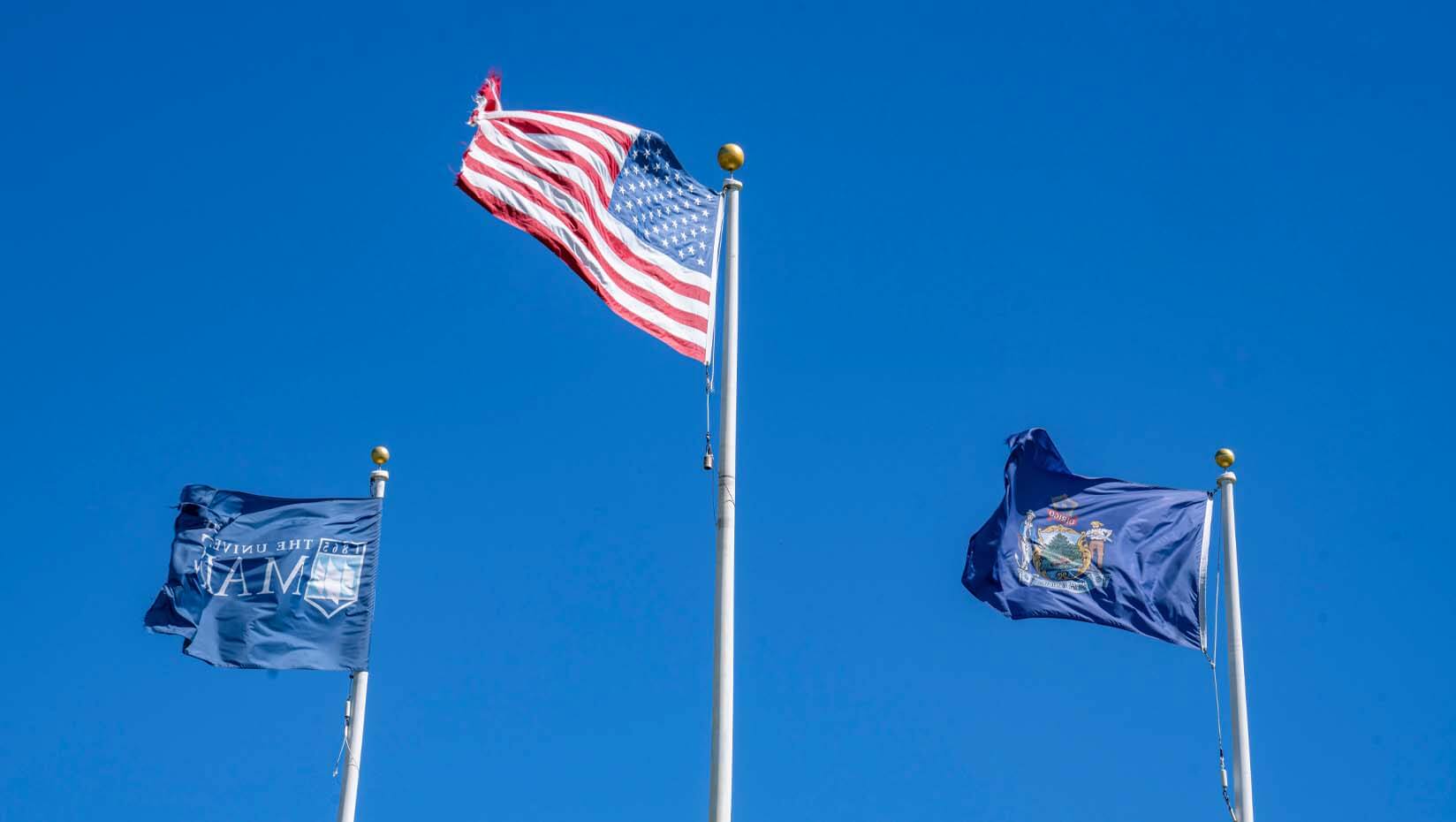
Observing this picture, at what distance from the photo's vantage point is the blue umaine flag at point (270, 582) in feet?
71.5

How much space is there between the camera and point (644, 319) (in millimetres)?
18031

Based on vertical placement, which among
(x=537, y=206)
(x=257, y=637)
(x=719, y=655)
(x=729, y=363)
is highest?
(x=537, y=206)

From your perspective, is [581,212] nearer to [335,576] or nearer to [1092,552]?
[335,576]

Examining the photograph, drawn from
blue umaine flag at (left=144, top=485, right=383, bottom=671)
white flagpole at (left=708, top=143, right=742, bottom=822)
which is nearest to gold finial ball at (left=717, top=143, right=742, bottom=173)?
white flagpole at (left=708, top=143, right=742, bottom=822)

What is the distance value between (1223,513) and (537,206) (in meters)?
10.1

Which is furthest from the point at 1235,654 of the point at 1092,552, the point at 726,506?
the point at 726,506

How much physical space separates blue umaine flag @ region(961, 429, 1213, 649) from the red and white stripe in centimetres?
666

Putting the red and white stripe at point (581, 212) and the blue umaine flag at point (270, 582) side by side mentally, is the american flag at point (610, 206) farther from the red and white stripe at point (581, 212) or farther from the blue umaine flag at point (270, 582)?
the blue umaine flag at point (270, 582)

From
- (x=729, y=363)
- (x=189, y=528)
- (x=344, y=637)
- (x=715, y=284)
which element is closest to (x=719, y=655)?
(x=729, y=363)

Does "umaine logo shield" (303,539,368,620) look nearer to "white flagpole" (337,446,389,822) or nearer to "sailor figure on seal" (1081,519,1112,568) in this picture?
"white flagpole" (337,446,389,822)

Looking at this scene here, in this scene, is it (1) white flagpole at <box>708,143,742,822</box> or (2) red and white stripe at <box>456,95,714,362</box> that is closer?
(1) white flagpole at <box>708,143,742,822</box>

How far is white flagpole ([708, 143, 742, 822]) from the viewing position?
15797 millimetres

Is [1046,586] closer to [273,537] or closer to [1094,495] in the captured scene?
[1094,495]

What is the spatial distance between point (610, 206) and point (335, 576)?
6268 millimetres
